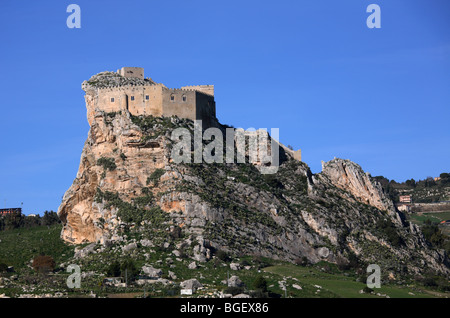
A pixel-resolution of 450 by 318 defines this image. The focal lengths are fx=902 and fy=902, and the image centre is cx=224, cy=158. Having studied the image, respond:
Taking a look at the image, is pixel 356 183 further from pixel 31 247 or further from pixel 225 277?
pixel 31 247

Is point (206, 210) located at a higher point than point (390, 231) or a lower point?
higher

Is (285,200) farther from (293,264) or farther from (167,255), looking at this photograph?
(167,255)

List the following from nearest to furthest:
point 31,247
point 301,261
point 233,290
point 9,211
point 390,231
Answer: point 233,290, point 301,261, point 31,247, point 390,231, point 9,211

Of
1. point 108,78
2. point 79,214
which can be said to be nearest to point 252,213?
point 79,214

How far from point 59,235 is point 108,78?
1776 cm

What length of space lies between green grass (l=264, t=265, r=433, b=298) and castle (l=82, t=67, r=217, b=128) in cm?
2227

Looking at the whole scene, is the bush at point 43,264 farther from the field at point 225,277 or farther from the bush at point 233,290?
the bush at point 233,290

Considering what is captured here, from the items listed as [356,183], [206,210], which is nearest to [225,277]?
[206,210]

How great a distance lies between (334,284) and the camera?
76.8m

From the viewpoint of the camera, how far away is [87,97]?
95500mm

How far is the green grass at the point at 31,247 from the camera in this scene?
87.3m

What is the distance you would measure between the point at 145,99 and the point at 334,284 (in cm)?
2918
